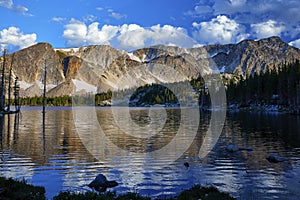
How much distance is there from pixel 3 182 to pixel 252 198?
12.6 metres

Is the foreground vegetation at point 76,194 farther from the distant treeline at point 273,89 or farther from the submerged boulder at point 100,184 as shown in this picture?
the distant treeline at point 273,89

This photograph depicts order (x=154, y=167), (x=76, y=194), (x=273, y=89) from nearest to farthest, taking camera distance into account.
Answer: (x=76, y=194) < (x=154, y=167) < (x=273, y=89)

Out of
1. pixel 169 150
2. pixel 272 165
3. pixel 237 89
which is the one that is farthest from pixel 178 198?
pixel 237 89

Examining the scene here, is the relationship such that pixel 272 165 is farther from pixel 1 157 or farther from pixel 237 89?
pixel 237 89

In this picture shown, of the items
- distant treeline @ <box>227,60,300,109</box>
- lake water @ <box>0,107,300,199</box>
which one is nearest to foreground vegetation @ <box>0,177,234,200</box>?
lake water @ <box>0,107,300,199</box>

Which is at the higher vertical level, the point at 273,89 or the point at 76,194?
the point at 273,89

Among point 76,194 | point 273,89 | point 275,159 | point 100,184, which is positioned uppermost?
point 273,89

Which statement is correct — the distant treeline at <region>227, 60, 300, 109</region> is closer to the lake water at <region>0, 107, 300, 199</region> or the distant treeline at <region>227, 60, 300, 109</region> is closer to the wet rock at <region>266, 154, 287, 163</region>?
Answer: the wet rock at <region>266, 154, 287, 163</region>

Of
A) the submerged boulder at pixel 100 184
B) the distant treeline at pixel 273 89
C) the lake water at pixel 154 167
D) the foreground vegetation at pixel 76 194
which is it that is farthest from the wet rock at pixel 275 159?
the distant treeline at pixel 273 89

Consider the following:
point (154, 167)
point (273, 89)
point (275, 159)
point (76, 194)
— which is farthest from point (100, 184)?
point (273, 89)

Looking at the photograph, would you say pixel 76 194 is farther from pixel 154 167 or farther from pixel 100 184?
pixel 154 167

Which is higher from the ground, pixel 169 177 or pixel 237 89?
pixel 237 89

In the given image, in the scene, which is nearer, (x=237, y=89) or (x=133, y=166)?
(x=133, y=166)

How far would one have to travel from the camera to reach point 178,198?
1316 cm
